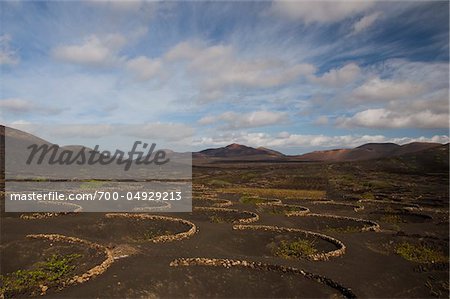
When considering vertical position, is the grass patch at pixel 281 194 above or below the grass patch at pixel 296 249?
above

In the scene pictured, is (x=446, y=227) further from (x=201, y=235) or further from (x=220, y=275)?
(x=220, y=275)

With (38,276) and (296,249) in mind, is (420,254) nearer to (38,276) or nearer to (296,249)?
(296,249)

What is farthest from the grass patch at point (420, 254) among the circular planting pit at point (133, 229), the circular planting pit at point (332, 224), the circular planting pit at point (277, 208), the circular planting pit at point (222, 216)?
the circular planting pit at point (277, 208)

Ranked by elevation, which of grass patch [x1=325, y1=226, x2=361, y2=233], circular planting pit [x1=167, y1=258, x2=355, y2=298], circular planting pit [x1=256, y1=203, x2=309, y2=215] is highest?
circular planting pit [x1=256, y1=203, x2=309, y2=215]

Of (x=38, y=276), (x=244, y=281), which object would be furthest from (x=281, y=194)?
(x=38, y=276)

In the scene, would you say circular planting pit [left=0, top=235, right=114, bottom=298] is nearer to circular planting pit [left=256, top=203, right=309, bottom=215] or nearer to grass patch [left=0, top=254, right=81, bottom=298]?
grass patch [left=0, top=254, right=81, bottom=298]

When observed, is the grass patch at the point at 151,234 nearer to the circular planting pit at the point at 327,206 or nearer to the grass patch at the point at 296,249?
the grass patch at the point at 296,249

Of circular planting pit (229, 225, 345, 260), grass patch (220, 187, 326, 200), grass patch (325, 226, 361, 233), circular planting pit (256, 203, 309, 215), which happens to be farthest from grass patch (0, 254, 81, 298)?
grass patch (220, 187, 326, 200)
